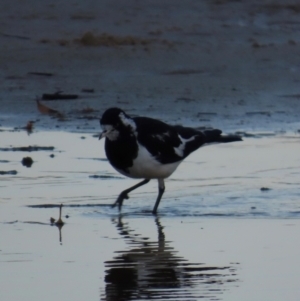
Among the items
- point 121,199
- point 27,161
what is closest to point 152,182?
point 27,161

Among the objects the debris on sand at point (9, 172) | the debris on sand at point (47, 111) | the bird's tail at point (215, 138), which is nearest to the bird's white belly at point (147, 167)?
the bird's tail at point (215, 138)

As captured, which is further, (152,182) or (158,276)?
(152,182)

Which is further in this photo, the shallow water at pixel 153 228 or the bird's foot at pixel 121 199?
the bird's foot at pixel 121 199

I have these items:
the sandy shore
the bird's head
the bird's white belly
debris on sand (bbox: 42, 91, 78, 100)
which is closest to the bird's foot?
the bird's white belly

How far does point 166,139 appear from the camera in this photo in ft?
29.3

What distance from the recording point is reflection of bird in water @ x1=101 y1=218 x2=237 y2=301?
590cm

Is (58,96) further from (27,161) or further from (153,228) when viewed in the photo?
(153,228)

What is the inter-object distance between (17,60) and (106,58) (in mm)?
1037

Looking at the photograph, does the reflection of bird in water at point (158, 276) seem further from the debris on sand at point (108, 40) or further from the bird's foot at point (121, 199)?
the debris on sand at point (108, 40)

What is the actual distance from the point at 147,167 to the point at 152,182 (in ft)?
3.85

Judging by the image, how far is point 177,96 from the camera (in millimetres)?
13258

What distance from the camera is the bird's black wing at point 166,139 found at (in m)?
8.69

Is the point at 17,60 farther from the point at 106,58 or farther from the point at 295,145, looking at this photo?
the point at 295,145

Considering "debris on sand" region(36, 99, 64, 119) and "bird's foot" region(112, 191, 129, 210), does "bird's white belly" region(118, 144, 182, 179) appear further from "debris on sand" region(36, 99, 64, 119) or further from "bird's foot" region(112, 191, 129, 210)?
"debris on sand" region(36, 99, 64, 119)
